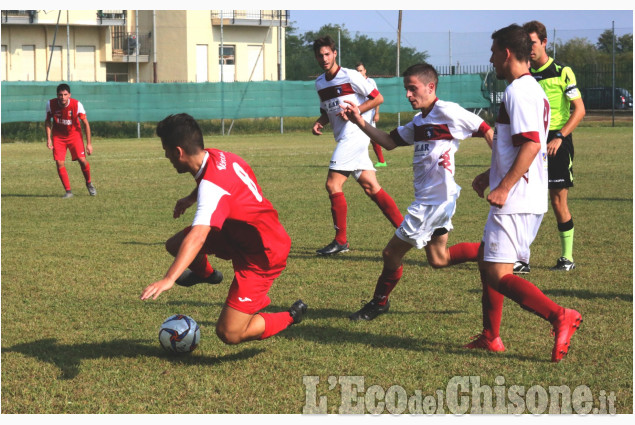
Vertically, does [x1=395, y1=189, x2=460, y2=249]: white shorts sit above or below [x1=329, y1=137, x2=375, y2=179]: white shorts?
below

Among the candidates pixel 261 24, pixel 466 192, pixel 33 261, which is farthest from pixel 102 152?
pixel 261 24

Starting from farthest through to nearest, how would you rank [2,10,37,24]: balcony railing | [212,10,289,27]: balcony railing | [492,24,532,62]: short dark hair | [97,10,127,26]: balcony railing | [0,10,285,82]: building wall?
[212,10,289,27]: balcony railing → [97,10,127,26]: balcony railing → [0,10,285,82]: building wall → [2,10,37,24]: balcony railing → [492,24,532,62]: short dark hair

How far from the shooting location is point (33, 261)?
793 centimetres

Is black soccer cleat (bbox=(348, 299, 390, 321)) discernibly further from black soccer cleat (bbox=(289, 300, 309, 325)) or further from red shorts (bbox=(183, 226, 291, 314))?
red shorts (bbox=(183, 226, 291, 314))

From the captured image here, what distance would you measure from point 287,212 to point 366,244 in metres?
2.58

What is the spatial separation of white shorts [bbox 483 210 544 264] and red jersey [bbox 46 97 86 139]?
10.8 metres

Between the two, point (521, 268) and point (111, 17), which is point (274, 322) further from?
point (111, 17)

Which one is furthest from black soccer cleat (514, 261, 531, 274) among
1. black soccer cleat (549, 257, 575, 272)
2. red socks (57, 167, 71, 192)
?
A: red socks (57, 167, 71, 192)

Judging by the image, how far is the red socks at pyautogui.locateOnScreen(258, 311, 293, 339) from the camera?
4949mm

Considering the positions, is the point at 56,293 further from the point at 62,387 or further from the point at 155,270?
the point at 62,387

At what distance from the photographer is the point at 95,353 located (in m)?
4.98

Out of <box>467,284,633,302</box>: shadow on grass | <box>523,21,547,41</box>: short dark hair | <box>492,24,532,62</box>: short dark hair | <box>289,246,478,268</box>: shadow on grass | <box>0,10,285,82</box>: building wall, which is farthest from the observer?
<box>0,10,285,82</box>: building wall

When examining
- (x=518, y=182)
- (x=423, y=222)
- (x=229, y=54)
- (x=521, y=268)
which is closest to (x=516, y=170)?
(x=518, y=182)

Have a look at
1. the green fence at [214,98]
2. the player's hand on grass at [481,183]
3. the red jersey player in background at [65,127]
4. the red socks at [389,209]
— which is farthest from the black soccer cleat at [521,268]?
the green fence at [214,98]
